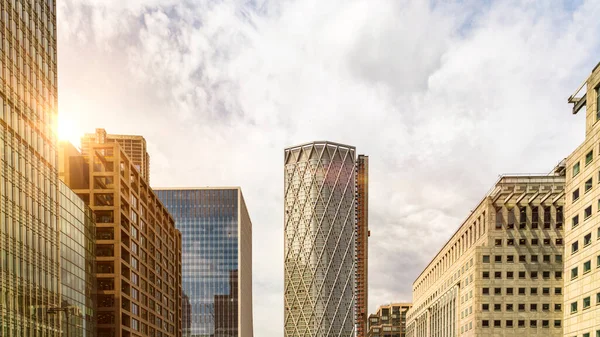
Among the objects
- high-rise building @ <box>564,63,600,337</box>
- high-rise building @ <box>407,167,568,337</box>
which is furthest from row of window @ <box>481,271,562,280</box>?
high-rise building @ <box>564,63,600,337</box>

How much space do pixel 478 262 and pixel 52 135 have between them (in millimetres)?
88293

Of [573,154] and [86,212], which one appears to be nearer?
[573,154]

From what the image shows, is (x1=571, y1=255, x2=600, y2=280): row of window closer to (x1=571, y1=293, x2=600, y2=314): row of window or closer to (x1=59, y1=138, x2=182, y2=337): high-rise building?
(x1=571, y1=293, x2=600, y2=314): row of window

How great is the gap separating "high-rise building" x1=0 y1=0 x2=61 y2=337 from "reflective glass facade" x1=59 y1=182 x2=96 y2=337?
560 centimetres

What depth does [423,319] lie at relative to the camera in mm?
190750

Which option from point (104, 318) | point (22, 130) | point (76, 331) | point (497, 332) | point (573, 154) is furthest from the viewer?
point (497, 332)

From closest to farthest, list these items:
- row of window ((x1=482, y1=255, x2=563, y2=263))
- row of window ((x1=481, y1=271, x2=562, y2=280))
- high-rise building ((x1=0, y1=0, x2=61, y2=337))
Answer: high-rise building ((x1=0, y1=0, x2=61, y2=337)), row of window ((x1=481, y1=271, x2=562, y2=280)), row of window ((x1=482, y1=255, x2=563, y2=263))

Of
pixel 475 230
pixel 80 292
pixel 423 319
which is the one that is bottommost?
pixel 423 319

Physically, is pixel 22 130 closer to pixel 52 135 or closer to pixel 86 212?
pixel 52 135

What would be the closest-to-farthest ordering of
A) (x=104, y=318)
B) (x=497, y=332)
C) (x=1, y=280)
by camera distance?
1. (x=1, y=280)
2. (x=104, y=318)
3. (x=497, y=332)

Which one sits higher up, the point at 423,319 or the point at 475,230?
the point at 475,230

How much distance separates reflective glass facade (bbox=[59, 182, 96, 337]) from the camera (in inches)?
3418

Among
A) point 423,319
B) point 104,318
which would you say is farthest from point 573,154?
point 423,319

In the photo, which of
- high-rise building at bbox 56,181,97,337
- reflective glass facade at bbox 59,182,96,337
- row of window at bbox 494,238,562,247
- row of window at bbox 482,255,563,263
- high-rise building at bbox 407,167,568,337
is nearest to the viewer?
high-rise building at bbox 56,181,97,337
